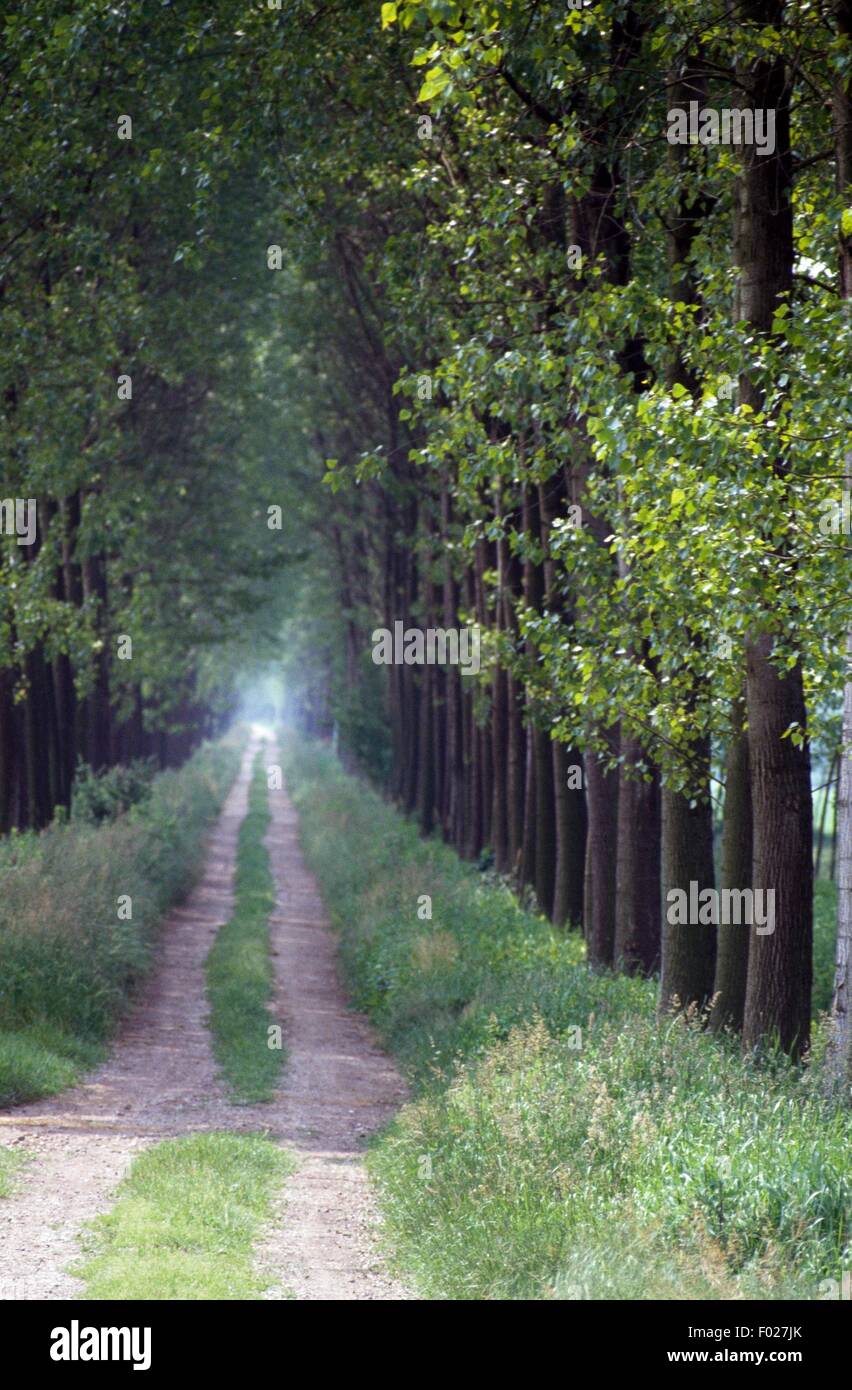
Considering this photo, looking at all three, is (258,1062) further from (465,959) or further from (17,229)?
(17,229)

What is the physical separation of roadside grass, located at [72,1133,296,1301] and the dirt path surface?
0.49ft

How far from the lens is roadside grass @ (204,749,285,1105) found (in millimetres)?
14039

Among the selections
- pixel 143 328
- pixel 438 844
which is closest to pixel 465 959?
pixel 143 328

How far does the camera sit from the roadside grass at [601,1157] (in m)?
6.62

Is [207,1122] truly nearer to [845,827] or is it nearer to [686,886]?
[686,886]

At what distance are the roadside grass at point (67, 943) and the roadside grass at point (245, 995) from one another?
1.01m

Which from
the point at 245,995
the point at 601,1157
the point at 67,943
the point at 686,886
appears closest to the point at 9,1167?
the point at 601,1157

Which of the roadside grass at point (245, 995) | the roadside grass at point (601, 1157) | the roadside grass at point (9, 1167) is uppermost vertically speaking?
the roadside grass at point (601, 1157)

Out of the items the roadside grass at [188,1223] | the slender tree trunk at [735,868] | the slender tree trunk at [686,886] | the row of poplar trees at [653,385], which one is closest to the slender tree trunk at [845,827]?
the row of poplar trees at [653,385]

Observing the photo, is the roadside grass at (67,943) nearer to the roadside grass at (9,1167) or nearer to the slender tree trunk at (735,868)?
the roadside grass at (9,1167)

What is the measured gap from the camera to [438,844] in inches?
1188

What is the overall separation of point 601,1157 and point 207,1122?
4.87 m

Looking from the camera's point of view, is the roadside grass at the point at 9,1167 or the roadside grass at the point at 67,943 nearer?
the roadside grass at the point at 9,1167

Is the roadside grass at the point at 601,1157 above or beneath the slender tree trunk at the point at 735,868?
beneath
